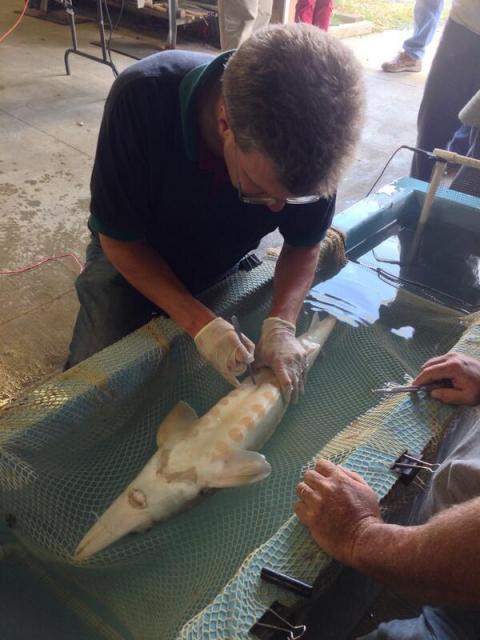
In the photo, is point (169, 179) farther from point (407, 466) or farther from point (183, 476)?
point (407, 466)

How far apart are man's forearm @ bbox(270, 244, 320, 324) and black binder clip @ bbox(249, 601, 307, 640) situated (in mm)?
1071

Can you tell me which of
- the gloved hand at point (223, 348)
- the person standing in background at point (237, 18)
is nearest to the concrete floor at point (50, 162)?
the gloved hand at point (223, 348)

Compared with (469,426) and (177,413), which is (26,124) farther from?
(469,426)

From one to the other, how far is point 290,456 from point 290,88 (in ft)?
3.82

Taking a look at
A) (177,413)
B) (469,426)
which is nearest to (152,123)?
(177,413)

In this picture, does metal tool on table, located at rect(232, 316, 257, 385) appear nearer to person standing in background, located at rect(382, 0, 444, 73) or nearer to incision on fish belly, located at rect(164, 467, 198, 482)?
incision on fish belly, located at rect(164, 467, 198, 482)

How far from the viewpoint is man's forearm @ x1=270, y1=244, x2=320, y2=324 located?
2.07 metres

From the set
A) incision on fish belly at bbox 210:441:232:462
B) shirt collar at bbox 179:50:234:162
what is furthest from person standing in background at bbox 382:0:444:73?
incision on fish belly at bbox 210:441:232:462

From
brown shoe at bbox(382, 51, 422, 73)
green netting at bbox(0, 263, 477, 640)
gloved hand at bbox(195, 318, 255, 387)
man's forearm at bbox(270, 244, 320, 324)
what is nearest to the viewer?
green netting at bbox(0, 263, 477, 640)

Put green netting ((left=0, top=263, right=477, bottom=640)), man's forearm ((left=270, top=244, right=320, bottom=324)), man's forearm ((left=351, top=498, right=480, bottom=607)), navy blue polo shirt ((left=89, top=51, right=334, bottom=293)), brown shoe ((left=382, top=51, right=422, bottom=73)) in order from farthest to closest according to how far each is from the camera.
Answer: brown shoe ((left=382, top=51, right=422, bottom=73)) → man's forearm ((left=270, top=244, right=320, bottom=324)) → navy blue polo shirt ((left=89, top=51, right=334, bottom=293)) → green netting ((left=0, top=263, right=477, bottom=640)) → man's forearm ((left=351, top=498, right=480, bottom=607))

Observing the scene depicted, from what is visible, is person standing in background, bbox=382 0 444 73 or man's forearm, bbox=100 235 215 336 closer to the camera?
man's forearm, bbox=100 235 215 336

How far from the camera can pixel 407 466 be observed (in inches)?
60.9

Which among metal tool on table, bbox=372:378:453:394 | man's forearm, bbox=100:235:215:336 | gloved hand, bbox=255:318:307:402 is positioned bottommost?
gloved hand, bbox=255:318:307:402

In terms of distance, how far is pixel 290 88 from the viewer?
49.3 inches
